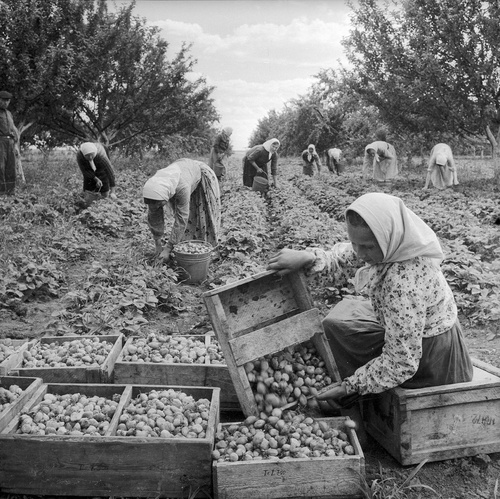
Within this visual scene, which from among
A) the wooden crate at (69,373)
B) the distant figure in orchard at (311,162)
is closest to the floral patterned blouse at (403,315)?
the wooden crate at (69,373)

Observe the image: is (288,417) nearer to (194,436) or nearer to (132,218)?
(194,436)

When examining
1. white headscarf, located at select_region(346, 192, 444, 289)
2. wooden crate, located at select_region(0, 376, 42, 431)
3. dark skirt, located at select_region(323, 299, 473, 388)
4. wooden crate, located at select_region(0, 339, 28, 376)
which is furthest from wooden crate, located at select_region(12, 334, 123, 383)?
white headscarf, located at select_region(346, 192, 444, 289)

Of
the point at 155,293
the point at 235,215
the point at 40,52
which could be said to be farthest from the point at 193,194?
the point at 40,52

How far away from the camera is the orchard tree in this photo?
14.9m

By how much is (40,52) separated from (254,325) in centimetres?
1384

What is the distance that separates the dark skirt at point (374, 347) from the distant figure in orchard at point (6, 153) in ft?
31.1

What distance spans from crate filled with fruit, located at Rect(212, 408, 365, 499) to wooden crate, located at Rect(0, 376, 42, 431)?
107cm

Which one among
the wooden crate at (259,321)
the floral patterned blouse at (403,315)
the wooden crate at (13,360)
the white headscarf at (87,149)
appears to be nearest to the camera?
the floral patterned blouse at (403,315)

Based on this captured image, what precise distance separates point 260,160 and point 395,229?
36.1 ft

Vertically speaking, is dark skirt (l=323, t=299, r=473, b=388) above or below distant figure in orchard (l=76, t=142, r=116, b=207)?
below

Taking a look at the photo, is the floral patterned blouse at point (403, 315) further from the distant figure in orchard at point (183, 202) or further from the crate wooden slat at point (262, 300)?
the distant figure in orchard at point (183, 202)

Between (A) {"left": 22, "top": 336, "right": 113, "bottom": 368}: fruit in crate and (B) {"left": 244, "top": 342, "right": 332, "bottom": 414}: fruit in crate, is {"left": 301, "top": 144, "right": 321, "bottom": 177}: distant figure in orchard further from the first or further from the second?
(B) {"left": 244, "top": 342, "right": 332, "bottom": 414}: fruit in crate

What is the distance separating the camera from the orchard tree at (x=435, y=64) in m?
14.9

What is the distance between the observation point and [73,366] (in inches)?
129
